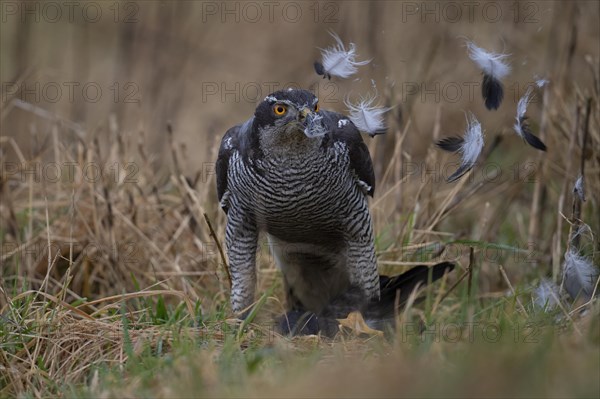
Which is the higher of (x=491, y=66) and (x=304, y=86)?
(x=491, y=66)

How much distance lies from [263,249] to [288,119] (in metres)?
1.90

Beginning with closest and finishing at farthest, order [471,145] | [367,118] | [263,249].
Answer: [471,145] → [367,118] → [263,249]

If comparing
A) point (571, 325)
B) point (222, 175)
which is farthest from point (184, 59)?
point (571, 325)

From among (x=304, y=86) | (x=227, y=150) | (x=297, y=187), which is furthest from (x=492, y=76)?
(x=304, y=86)

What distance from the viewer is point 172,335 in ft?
A: 12.9

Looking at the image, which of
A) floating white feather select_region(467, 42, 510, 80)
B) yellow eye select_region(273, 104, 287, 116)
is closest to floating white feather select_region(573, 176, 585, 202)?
floating white feather select_region(467, 42, 510, 80)

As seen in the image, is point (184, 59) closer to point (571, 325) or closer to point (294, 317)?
point (294, 317)

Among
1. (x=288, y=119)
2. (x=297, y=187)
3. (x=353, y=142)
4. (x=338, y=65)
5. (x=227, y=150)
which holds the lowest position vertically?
(x=297, y=187)

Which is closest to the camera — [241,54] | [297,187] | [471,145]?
[297,187]

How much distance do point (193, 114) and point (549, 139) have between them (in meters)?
5.97

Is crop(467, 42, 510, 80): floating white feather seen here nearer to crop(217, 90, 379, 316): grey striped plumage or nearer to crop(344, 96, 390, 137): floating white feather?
crop(344, 96, 390, 137): floating white feather

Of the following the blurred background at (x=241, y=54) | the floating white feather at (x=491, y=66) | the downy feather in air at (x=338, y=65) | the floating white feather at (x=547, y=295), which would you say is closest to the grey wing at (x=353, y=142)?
the downy feather in air at (x=338, y=65)

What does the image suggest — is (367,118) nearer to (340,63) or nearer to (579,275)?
(340,63)

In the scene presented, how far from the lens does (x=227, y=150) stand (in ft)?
15.7
